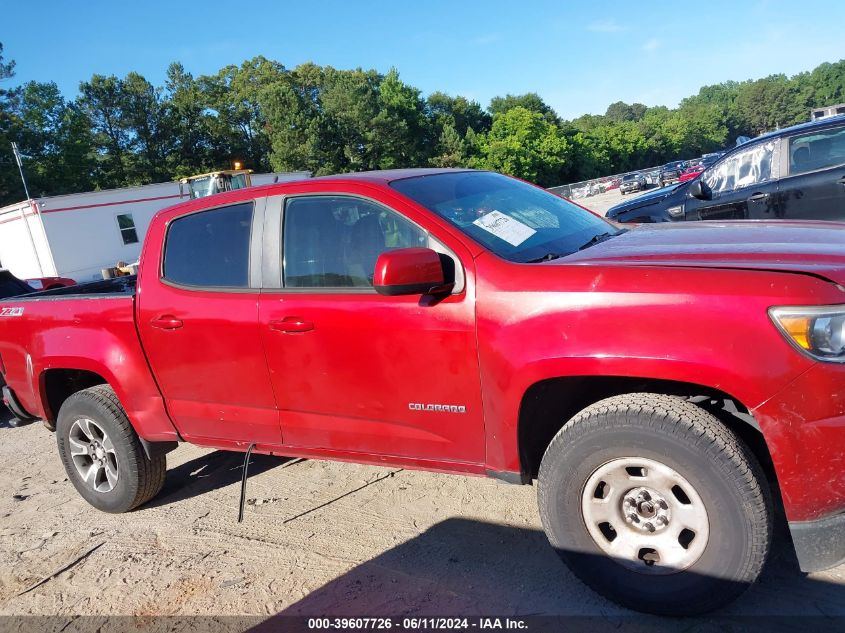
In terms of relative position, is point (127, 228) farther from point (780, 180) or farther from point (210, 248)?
point (780, 180)

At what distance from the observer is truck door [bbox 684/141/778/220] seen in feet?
21.0

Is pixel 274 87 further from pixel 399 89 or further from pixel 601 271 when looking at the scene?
pixel 601 271

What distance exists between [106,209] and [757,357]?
25.4 m

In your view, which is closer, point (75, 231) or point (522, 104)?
point (75, 231)

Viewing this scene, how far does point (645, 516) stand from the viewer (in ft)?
8.13

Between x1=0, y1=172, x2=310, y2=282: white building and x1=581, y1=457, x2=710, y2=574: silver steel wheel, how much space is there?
20566mm

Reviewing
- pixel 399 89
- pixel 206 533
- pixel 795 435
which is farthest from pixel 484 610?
pixel 399 89

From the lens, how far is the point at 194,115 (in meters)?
61.9

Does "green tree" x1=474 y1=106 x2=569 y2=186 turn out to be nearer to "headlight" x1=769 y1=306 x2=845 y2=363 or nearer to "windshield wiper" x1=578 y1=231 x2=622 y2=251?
"windshield wiper" x1=578 y1=231 x2=622 y2=251

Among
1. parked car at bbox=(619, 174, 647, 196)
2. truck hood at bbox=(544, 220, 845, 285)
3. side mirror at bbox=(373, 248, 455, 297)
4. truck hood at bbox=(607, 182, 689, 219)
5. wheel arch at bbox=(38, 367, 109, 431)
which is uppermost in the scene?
side mirror at bbox=(373, 248, 455, 297)

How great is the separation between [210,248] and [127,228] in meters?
23.3

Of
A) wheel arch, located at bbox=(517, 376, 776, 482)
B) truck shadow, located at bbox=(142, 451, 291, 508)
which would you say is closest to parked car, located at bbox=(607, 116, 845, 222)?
wheel arch, located at bbox=(517, 376, 776, 482)

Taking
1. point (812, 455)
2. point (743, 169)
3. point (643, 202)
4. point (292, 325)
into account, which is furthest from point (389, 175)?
point (643, 202)

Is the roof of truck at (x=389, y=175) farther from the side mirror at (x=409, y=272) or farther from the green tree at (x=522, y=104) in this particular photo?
the green tree at (x=522, y=104)
